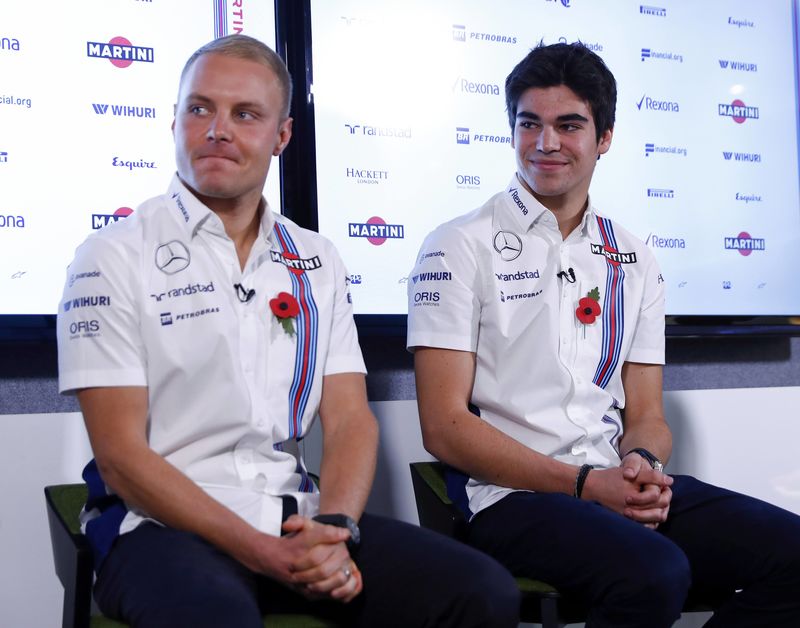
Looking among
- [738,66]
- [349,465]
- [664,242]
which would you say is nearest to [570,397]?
[349,465]

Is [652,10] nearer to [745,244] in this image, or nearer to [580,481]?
[745,244]

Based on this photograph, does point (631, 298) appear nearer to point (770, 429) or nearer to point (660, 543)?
point (660, 543)

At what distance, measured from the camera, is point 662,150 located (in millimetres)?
2770

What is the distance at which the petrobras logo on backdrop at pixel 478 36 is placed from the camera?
101 inches

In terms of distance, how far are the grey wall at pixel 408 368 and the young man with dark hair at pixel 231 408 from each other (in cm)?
65

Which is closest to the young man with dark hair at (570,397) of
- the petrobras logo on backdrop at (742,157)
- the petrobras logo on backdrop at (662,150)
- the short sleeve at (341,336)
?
the short sleeve at (341,336)

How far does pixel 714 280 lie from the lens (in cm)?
280

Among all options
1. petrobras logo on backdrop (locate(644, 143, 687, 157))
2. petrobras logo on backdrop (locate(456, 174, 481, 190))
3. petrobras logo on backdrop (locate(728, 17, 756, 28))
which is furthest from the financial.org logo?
petrobras logo on backdrop (locate(456, 174, 481, 190))

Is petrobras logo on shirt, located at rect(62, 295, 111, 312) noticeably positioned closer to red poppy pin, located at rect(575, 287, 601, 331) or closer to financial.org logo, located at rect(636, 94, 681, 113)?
red poppy pin, located at rect(575, 287, 601, 331)

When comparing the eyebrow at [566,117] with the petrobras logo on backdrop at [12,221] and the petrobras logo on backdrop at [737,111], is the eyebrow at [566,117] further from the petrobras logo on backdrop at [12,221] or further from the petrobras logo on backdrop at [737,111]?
the petrobras logo on backdrop at [12,221]

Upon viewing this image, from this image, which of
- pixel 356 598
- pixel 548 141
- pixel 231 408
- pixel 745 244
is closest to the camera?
pixel 356 598

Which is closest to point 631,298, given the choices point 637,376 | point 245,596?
point 637,376

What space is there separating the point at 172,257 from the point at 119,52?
825 mm

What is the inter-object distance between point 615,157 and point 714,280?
1.61 feet
